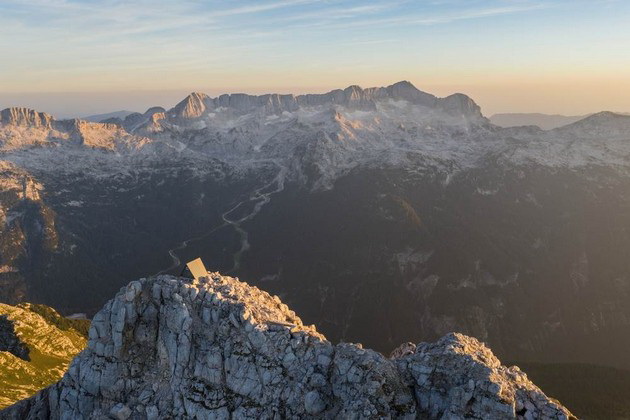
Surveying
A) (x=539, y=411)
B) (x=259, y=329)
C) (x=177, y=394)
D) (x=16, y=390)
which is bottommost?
(x=16, y=390)

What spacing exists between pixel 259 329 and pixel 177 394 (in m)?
14.6

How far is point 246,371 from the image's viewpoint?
208 ft

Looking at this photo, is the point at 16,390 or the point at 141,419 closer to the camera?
the point at 141,419

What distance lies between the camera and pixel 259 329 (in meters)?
64.8

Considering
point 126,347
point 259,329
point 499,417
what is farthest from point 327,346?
point 126,347

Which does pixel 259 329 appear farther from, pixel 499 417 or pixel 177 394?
pixel 499 417

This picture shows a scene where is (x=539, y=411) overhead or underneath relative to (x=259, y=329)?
underneath

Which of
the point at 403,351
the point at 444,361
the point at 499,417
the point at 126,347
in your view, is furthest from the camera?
the point at 403,351

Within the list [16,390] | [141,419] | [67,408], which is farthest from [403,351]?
[16,390]

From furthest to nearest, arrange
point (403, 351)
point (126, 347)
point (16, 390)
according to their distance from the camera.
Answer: point (16, 390) < point (403, 351) < point (126, 347)

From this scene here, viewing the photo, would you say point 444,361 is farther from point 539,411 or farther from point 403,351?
point 403,351

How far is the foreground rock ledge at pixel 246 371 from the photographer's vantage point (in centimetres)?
5578

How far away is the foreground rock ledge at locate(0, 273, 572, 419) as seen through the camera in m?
55.8

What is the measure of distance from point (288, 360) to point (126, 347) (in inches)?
1018
